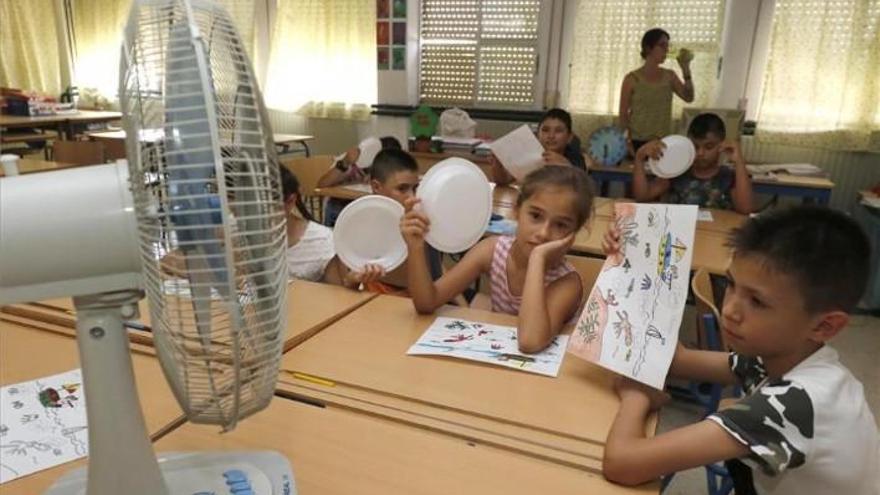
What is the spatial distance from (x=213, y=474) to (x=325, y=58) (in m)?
5.16

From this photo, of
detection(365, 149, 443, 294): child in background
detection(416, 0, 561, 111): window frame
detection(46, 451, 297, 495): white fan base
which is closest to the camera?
detection(46, 451, 297, 495): white fan base

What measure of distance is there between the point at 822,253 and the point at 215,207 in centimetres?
88

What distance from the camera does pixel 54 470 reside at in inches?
31.9

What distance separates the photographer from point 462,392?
1.05 metres

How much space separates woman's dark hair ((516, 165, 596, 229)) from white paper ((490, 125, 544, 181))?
1.55 metres

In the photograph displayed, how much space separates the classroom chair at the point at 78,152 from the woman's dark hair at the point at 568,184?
11.1 feet

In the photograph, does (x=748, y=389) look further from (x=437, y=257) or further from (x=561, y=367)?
(x=437, y=257)

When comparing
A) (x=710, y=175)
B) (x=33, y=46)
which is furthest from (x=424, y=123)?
(x=33, y=46)

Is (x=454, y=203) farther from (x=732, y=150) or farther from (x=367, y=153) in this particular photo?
(x=732, y=150)

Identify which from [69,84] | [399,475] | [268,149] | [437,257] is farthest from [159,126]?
[69,84]

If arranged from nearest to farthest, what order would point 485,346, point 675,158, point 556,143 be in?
point 485,346 < point 675,158 < point 556,143

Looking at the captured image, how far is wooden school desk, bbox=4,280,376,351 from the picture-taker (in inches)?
49.7

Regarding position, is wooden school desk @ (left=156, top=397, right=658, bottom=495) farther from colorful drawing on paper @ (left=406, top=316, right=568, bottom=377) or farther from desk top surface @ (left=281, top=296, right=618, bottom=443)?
colorful drawing on paper @ (left=406, top=316, right=568, bottom=377)

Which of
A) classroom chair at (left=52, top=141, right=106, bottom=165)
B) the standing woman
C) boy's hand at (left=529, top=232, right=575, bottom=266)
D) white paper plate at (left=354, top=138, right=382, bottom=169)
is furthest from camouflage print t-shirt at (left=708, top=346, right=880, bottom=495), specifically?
classroom chair at (left=52, top=141, right=106, bottom=165)
